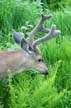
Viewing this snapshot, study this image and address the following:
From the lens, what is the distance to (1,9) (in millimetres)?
8477

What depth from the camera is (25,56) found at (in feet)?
21.2

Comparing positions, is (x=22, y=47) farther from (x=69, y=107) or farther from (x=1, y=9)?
(x=1, y=9)

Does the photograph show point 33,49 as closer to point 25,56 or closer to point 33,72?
point 25,56

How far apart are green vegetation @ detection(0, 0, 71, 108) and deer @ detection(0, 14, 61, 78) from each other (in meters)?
0.10

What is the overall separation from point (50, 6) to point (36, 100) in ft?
15.2

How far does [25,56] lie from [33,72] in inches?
10.2

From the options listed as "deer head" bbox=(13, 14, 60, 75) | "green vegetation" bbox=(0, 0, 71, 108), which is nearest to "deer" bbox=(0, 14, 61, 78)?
"deer head" bbox=(13, 14, 60, 75)

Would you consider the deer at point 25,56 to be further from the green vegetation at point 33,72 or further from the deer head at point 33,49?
the green vegetation at point 33,72

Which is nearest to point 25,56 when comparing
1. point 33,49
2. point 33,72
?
point 33,49

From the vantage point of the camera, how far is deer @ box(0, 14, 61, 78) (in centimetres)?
634

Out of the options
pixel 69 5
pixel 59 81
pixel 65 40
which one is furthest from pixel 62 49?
pixel 69 5

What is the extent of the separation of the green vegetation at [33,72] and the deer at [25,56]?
0.10 m

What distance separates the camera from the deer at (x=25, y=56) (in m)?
6.34

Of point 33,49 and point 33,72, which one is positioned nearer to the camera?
point 33,49
